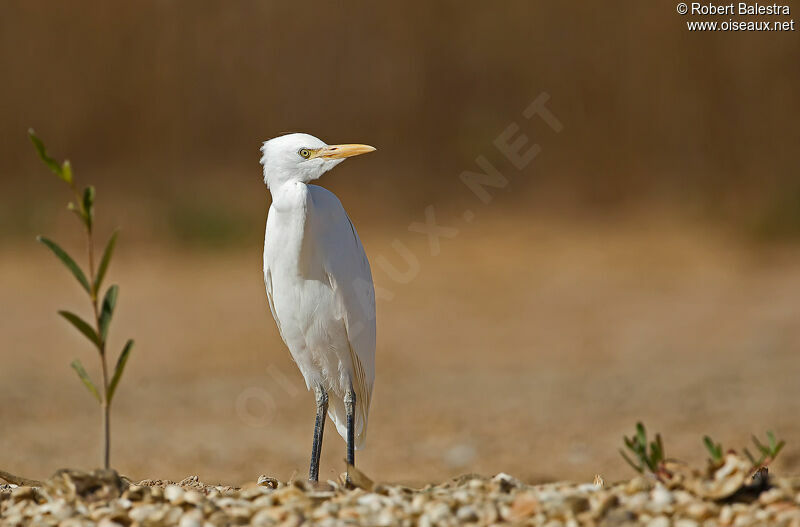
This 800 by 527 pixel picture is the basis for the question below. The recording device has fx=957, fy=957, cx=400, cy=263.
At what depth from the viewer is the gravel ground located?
2.33 meters

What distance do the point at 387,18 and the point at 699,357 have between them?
903 centimetres

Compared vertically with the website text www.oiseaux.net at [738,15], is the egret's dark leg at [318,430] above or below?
below

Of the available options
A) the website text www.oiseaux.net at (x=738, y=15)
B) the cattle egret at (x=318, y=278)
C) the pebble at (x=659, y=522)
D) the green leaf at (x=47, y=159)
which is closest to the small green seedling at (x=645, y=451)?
the pebble at (x=659, y=522)

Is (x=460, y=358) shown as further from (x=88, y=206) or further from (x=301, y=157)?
(x=88, y=206)

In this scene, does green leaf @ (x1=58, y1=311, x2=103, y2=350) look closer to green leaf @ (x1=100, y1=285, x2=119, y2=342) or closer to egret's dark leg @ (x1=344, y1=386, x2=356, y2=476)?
green leaf @ (x1=100, y1=285, x2=119, y2=342)

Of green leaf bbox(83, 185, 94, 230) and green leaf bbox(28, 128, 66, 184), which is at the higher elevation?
green leaf bbox(28, 128, 66, 184)

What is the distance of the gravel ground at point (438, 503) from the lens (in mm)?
2332

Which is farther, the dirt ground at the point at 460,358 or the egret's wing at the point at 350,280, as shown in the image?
the dirt ground at the point at 460,358

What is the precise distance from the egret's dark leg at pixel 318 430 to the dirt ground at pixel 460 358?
1.67 m

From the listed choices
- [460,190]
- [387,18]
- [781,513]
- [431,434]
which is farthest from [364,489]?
[387,18]

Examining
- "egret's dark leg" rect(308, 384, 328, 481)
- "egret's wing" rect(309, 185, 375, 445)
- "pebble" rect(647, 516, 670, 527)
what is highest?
"egret's wing" rect(309, 185, 375, 445)

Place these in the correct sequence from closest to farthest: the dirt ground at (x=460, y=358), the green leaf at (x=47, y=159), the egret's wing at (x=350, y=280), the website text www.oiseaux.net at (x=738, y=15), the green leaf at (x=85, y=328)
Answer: the green leaf at (x=47, y=159)
the green leaf at (x=85, y=328)
the egret's wing at (x=350, y=280)
the dirt ground at (x=460, y=358)
the website text www.oiseaux.net at (x=738, y=15)

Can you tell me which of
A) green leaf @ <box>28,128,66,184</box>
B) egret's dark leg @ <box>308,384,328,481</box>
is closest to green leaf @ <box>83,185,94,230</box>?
green leaf @ <box>28,128,66,184</box>

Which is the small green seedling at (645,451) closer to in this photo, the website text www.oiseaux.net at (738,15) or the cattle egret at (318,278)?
the cattle egret at (318,278)
